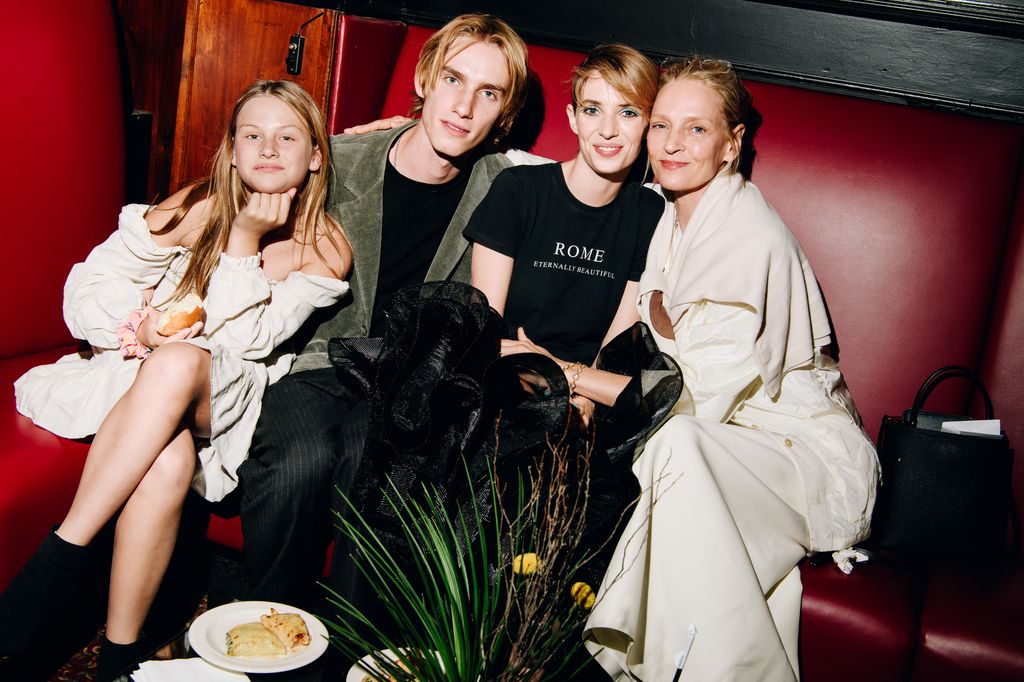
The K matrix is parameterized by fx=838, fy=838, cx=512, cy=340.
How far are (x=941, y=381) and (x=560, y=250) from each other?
1.11 metres

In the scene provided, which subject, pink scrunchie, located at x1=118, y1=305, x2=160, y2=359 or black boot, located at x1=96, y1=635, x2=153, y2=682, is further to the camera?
pink scrunchie, located at x1=118, y1=305, x2=160, y2=359

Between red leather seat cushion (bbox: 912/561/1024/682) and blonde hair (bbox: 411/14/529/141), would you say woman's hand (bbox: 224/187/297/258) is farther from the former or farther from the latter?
red leather seat cushion (bbox: 912/561/1024/682)

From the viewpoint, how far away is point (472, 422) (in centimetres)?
183

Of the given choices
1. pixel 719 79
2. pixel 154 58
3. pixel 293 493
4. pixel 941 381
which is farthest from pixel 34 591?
pixel 941 381

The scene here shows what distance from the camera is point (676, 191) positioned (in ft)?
7.38

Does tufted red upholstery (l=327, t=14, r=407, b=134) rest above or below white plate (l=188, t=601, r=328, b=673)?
above

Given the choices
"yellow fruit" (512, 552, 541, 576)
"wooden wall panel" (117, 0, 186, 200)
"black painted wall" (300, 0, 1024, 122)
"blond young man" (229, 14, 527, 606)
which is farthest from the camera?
"wooden wall panel" (117, 0, 186, 200)

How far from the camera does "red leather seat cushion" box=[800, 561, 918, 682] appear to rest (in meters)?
1.72

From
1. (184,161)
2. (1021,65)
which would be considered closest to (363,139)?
(184,161)

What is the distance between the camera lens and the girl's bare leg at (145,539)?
5.65 feet

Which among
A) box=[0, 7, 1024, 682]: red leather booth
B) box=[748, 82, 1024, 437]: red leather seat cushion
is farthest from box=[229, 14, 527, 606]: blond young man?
box=[748, 82, 1024, 437]: red leather seat cushion

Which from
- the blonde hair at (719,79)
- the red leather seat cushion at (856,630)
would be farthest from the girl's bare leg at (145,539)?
the blonde hair at (719,79)

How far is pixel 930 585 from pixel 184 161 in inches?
94.3

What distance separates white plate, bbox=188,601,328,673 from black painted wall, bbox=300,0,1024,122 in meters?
2.20
